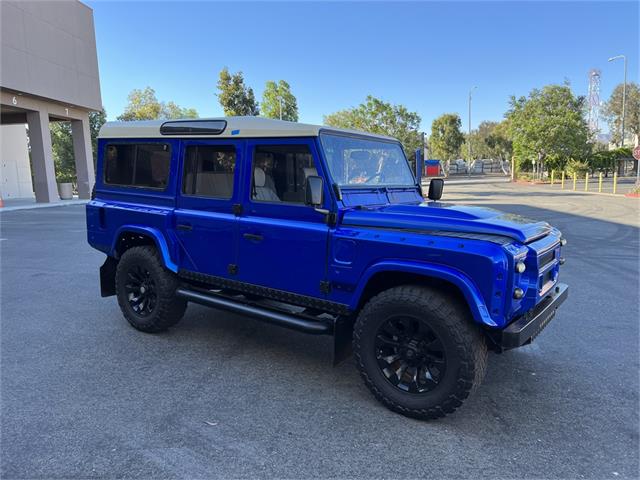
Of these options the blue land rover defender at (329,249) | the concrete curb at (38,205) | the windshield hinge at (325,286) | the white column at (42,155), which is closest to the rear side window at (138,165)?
the blue land rover defender at (329,249)

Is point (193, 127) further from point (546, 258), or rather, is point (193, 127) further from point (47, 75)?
point (47, 75)

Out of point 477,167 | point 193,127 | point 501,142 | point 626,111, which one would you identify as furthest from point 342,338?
point 477,167

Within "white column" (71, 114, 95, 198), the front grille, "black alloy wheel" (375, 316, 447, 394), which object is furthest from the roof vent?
"white column" (71, 114, 95, 198)

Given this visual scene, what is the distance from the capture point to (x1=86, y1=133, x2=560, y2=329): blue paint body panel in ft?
9.50

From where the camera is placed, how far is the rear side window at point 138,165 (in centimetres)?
457

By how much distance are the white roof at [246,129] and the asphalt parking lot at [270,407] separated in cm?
201

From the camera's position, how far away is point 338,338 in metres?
3.48

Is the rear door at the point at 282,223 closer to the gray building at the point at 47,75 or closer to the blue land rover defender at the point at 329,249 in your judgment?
the blue land rover defender at the point at 329,249

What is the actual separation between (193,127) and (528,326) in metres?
3.31

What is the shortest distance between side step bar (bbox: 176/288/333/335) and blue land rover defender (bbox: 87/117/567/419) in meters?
0.01

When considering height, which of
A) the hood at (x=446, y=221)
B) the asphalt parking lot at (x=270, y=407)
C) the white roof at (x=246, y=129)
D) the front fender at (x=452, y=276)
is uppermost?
the white roof at (x=246, y=129)

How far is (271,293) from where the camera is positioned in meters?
Answer: 3.86

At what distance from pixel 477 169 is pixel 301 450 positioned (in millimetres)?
66272

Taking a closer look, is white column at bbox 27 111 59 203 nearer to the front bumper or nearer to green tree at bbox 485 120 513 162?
the front bumper
